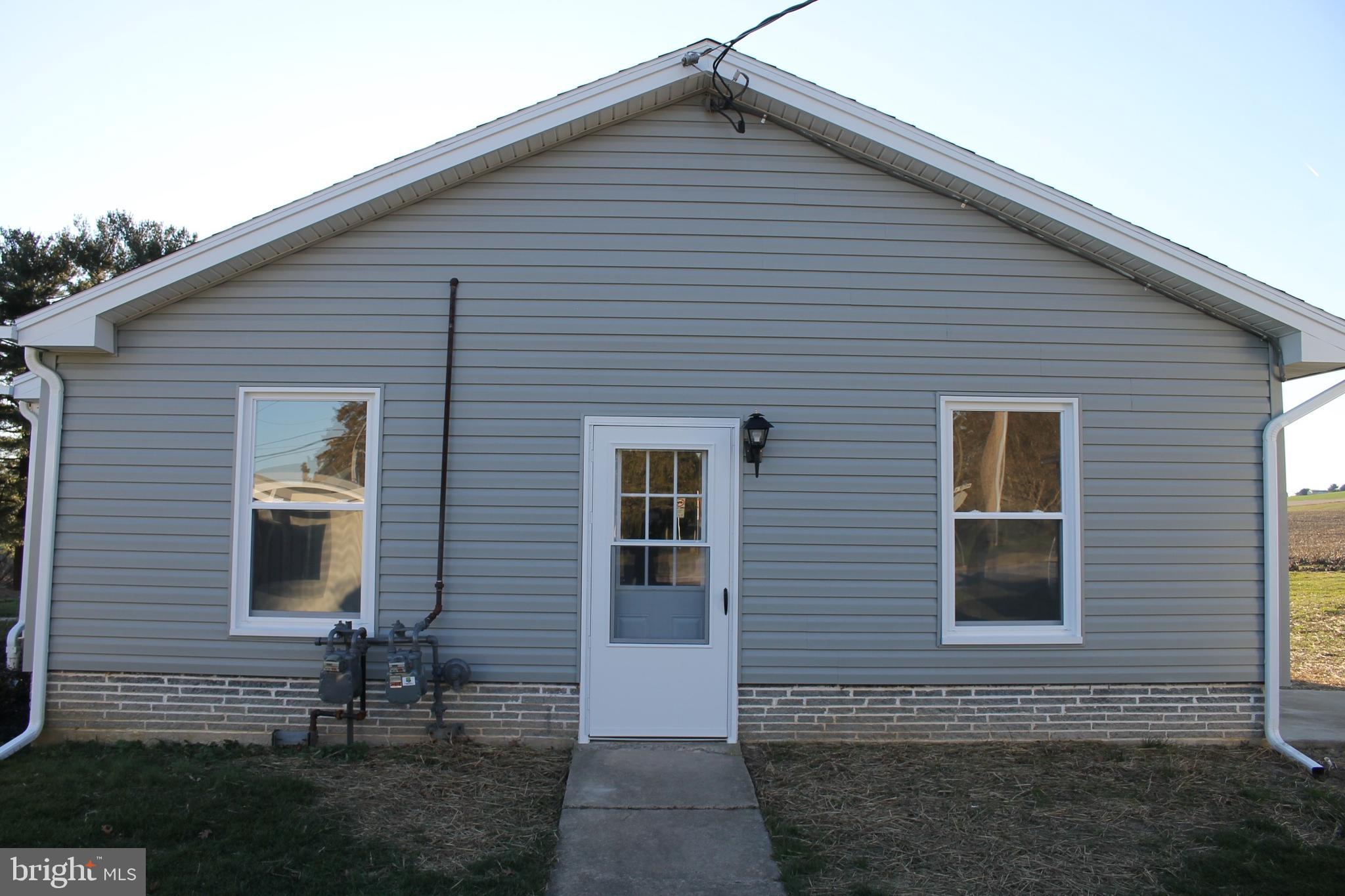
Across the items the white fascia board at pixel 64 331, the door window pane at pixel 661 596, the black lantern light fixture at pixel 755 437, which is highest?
the white fascia board at pixel 64 331

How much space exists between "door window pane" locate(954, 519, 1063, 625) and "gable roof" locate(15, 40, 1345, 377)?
1938 mm

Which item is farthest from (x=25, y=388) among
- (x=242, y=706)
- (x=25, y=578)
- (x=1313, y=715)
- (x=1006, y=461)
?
(x=1313, y=715)

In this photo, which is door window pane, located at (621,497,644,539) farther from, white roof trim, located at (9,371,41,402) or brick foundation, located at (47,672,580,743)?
white roof trim, located at (9,371,41,402)

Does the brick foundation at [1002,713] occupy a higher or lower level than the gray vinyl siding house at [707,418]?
lower

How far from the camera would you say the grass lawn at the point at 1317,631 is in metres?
8.55

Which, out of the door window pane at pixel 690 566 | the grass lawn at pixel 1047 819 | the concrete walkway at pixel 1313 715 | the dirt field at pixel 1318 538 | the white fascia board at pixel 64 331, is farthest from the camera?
the dirt field at pixel 1318 538

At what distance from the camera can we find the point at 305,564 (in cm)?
586

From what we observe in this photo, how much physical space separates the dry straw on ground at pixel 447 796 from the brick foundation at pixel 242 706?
18 centimetres

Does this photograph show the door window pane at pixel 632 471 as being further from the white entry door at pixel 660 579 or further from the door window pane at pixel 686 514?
the door window pane at pixel 686 514

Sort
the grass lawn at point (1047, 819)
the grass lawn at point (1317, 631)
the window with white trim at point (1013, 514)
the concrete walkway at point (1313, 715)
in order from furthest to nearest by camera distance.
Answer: the grass lawn at point (1317, 631) → the concrete walkway at point (1313, 715) → the window with white trim at point (1013, 514) → the grass lawn at point (1047, 819)

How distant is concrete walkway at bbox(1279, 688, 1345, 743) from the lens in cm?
609

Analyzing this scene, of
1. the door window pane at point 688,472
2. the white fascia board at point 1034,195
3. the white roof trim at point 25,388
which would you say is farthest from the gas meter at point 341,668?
the white fascia board at point 1034,195

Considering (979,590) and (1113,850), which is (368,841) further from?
(979,590)

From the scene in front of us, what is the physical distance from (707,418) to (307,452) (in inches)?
108
